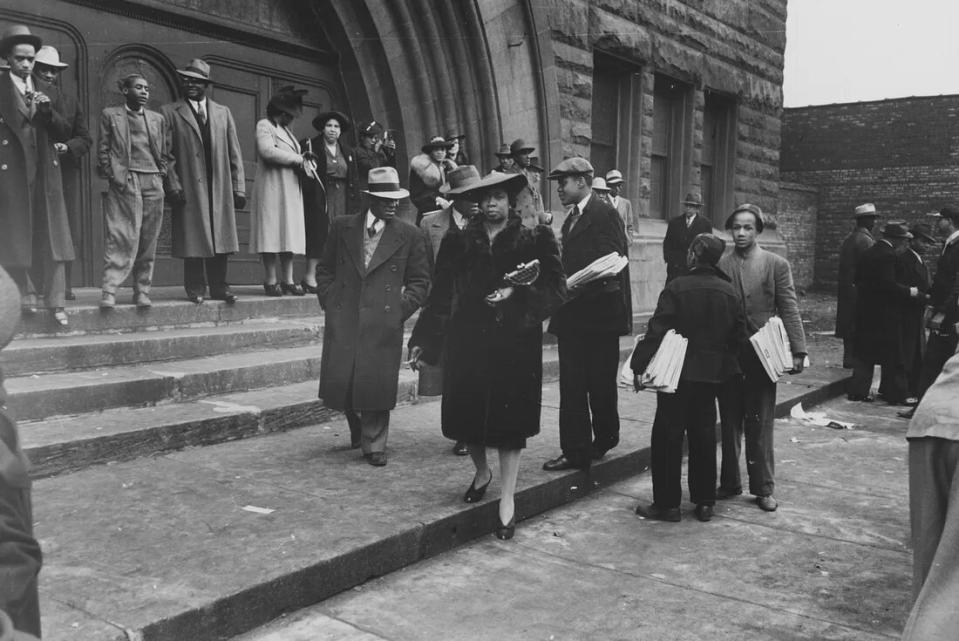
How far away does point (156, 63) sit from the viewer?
9164mm

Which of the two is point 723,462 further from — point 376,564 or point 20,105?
point 20,105

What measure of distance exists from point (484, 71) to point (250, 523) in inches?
315

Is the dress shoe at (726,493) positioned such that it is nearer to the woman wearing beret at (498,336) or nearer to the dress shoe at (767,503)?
the dress shoe at (767,503)

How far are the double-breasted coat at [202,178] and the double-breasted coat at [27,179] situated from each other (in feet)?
3.68

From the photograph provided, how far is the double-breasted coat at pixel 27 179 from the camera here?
20.6ft

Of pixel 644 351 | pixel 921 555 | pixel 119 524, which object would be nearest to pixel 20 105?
pixel 119 524

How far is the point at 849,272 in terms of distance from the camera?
11383 millimetres

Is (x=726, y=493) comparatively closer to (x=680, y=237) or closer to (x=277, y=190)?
(x=277, y=190)

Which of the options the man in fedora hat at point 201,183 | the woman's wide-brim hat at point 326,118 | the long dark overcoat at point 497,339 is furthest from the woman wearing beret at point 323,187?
the long dark overcoat at point 497,339

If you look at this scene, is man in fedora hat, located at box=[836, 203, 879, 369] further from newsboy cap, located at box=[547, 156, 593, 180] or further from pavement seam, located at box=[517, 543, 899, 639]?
pavement seam, located at box=[517, 543, 899, 639]

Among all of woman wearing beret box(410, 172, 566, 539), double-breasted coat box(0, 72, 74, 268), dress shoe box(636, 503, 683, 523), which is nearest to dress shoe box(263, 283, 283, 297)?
double-breasted coat box(0, 72, 74, 268)

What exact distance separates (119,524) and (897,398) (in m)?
8.62

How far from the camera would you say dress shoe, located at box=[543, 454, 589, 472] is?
5.91 meters

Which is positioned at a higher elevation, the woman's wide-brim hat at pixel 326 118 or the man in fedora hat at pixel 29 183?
the woman's wide-brim hat at pixel 326 118
